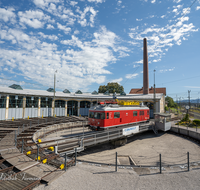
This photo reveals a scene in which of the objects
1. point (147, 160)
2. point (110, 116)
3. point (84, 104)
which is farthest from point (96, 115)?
point (84, 104)

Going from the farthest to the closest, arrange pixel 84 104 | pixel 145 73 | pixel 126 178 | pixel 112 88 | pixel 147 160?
pixel 112 88, pixel 145 73, pixel 84 104, pixel 147 160, pixel 126 178

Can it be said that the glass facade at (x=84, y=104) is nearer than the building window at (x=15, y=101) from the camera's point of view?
No

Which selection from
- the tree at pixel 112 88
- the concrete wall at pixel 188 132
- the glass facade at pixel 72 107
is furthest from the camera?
the tree at pixel 112 88

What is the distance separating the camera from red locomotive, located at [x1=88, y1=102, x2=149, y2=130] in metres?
15.7

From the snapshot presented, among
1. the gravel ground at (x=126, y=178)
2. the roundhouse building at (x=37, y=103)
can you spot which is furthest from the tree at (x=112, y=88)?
the gravel ground at (x=126, y=178)

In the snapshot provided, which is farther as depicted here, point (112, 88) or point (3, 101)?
point (112, 88)

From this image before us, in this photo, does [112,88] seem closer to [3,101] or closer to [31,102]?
[31,102]

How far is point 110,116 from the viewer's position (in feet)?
53.4

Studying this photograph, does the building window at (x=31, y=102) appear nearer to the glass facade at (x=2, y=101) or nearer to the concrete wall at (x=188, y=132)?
the glass facade at (x=2, y=101)

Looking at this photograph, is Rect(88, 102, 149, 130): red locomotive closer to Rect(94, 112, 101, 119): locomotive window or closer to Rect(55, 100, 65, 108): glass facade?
Rect(94, 112, 101, 119): locomotive window

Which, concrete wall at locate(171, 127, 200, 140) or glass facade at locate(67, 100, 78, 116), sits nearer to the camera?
concrete wall at locate(171, 127, 200, 140)

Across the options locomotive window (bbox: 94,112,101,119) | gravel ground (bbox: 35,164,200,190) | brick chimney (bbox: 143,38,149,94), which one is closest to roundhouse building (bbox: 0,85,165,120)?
locomotive window (bbox: 94,112,101,119)

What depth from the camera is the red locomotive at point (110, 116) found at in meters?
15.7

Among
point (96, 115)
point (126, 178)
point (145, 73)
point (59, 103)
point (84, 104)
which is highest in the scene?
point (145, 73)
